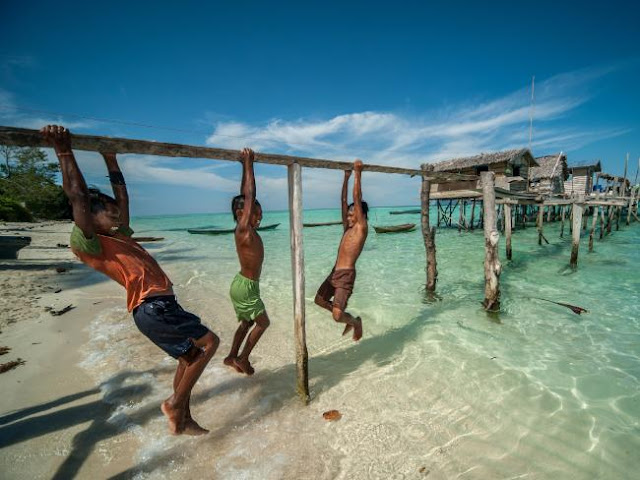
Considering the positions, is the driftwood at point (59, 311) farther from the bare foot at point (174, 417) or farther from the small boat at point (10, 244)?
the small boat at point (10, 244)

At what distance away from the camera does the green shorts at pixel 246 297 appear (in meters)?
3.58

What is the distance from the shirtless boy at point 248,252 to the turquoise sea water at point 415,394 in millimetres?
1077

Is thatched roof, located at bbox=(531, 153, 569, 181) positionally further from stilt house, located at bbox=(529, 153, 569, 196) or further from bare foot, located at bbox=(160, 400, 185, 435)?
bare foot, located at bbox=(160, 400, 185, 435)

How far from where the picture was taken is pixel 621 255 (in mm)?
14172

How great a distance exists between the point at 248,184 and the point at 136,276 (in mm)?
1322

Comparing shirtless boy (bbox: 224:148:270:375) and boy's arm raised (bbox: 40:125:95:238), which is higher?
boy's arm raised (bbox: 40:125:95:238)

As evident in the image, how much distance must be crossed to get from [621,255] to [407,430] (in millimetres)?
17122

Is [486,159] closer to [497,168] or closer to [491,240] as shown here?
[497,168]

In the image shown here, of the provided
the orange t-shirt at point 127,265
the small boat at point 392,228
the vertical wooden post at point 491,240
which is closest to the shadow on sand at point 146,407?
the orange t-shirt at point 127,265

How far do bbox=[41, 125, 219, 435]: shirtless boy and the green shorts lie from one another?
0.75m

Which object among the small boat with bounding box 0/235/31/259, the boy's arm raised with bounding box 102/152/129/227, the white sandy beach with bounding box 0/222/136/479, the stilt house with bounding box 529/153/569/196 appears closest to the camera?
the white sandy beach with bounding box 0/222/136/479

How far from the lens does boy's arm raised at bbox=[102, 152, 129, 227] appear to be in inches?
122

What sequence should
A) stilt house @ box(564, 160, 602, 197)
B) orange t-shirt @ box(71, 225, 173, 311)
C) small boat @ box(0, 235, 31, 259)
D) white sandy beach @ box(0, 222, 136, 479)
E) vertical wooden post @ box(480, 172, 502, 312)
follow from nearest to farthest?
orange t-shirt @ box(71, 225, 173, 311), white sandy beach @ box(0, 222, 136, 479), vertical wooden post @ box(480, 172, 502, 312), small boat @ box(0, 235, 31, 259), stilt house @ box(564, 160, 602, 197)

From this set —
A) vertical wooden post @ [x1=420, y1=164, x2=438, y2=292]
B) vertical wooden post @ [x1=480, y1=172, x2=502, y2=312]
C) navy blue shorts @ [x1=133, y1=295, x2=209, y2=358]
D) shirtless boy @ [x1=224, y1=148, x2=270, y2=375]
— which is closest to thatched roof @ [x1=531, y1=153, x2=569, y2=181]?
vertical wooden post @ [x1=420, y1=164, x2=438, y2=292]
